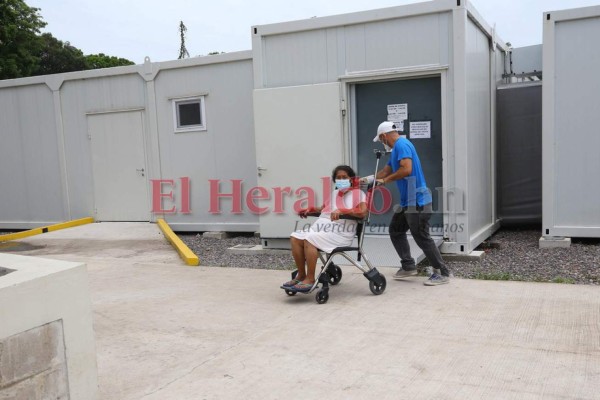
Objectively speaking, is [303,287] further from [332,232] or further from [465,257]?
[465,257]

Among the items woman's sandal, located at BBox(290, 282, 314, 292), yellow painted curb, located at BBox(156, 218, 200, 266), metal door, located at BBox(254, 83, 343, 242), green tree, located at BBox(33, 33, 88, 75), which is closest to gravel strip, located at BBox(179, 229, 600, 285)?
yellow painted curb, located at BBox(156, 218, 200, 266)

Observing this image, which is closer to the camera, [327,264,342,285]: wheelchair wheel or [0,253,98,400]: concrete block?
[0,253,98,400]: concrete block

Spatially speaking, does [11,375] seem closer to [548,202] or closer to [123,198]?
[548,202]

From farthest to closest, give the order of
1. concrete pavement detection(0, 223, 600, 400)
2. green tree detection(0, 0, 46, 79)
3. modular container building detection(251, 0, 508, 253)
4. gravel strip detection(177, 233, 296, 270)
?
green tree detection(0, 0, 46, 79)
gravel strip detection(177, 233, 296, 270)
modular container building detection(251, 0, 508, 253)
concrete pavement detection(0, 223, 600, 400)

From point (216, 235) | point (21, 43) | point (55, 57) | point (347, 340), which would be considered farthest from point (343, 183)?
point (55, 57)

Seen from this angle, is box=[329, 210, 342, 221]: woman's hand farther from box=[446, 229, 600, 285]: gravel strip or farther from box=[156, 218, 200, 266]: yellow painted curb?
box=[156, 218, 200, 266]: yellow painted curb

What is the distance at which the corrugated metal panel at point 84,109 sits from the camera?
10180 mm

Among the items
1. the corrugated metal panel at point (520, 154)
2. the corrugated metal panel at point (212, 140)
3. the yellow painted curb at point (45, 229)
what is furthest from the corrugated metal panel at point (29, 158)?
the corrugated metal panel at point (520, 154)

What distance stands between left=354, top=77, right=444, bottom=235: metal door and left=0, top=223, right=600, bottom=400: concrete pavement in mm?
1917

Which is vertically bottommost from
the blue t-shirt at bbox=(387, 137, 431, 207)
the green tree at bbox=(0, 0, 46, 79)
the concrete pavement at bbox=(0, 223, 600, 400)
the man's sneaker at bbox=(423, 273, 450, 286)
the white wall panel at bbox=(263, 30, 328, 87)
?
the concrete pavement at bbox=(0, 223, 600, 400)

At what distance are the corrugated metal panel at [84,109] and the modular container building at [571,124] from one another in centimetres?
658

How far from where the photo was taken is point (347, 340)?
14.2 ft

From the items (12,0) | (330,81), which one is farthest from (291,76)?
(12,0)

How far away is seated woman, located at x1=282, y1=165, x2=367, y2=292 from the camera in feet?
17.5
